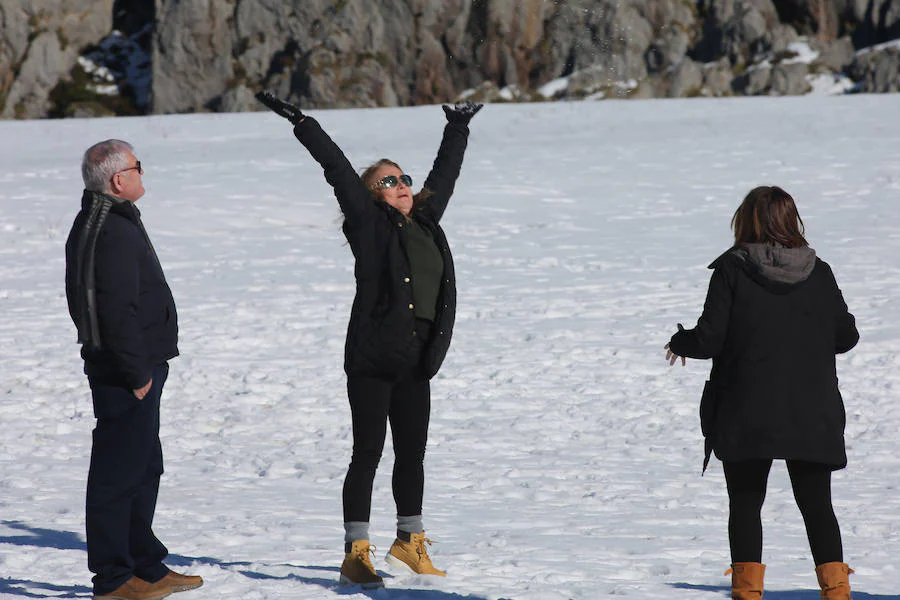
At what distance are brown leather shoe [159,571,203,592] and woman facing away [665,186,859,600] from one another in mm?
2104

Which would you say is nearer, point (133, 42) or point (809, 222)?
point (809, 222)

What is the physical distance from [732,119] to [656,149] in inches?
171

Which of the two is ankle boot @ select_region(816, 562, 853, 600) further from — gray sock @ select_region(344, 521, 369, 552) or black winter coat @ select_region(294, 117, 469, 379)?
gray sock @ select_region(344, 521, 369, 552)

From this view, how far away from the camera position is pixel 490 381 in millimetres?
9188

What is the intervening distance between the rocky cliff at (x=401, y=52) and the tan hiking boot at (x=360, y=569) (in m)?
105

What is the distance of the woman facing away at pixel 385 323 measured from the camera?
15.1 ft

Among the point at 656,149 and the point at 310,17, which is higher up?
the point at 310,17

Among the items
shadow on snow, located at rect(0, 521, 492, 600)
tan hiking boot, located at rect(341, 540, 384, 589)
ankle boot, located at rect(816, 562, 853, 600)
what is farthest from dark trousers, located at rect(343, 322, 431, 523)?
ankle boot, located at rect(816, 562, 853, 600)

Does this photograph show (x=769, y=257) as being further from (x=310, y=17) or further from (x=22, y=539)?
(x=310, y=17)

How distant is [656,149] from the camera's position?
21328mm

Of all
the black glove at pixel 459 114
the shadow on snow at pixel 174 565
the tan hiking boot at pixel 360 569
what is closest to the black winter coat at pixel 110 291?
the shadow on snow at pixel 174 565

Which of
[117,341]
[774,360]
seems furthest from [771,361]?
[117,341]

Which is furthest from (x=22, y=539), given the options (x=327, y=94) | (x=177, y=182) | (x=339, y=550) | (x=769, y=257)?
(x=327, y=94)

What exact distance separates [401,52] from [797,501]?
11302 centimetres
